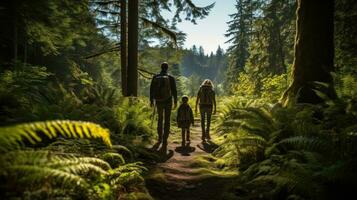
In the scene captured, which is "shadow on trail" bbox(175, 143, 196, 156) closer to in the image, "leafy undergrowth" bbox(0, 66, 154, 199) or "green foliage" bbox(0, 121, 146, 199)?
"leafy undergrowth" bbox(0, 66, 154, 199)

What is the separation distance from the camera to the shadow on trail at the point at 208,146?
10299 mm

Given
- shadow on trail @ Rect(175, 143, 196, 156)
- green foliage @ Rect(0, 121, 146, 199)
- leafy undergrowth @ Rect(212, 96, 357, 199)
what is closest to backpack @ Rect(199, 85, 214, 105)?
shadow on trail @ Rect(175, 143, 196, 156)

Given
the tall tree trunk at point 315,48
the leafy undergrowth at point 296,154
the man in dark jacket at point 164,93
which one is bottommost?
the leafy undergrowth at point 296,154

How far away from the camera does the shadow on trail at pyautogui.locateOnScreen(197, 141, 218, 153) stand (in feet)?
33.8

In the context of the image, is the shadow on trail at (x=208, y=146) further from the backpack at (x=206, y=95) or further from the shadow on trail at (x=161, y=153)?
the backpack at (x=206, y=95)

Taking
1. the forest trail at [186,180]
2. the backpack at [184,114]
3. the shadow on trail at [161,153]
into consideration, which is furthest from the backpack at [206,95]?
the forest trail at [186,180]

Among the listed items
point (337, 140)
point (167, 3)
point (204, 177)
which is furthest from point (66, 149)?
point (167, 3)

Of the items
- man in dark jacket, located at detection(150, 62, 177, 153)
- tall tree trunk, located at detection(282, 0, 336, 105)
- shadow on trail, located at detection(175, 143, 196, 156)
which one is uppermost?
tall tree trunk, located at detection(282, 0, 336, 105)

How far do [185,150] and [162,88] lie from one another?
202cm

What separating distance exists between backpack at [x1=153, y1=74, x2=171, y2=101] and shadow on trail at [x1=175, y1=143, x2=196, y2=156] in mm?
1623

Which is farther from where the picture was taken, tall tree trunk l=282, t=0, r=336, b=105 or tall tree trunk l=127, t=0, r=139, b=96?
tall tree trunk l=127, t=0, r=139, b=96

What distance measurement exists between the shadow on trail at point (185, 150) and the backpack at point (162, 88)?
1.62m

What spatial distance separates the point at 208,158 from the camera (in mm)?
8547

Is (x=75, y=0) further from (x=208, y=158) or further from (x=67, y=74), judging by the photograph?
(x=67, y=74)
